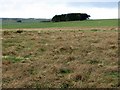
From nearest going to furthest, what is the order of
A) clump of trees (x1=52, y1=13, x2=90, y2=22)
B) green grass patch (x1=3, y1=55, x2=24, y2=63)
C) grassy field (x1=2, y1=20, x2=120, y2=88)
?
grassy field (x1=2, y1=20, x2=120, y2=88) → green grass patch (x1=3, y1=55, x2=24, y2=63) → clump of trees (x1=52, y1=13, x2=90, y2=22)

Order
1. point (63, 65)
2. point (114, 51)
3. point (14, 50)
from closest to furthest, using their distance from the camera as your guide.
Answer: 1. point (63, 65)
2. point (114, 51)
3. point (14, 50)

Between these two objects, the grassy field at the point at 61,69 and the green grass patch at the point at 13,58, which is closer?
the grassy field at the point at 61,69

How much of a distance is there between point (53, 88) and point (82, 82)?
1188 millimetres

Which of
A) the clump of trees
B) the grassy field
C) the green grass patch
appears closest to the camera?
the grassy field

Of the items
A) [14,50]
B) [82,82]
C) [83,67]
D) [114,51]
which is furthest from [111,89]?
[14,50]

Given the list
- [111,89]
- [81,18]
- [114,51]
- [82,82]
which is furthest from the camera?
[81,18]

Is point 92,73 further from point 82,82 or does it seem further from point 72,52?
point 72,52

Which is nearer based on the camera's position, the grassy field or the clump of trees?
the grassy field

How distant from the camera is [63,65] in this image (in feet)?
49.3

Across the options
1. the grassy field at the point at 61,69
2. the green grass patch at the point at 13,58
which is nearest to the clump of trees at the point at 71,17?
the grassy field at the point at 61,69

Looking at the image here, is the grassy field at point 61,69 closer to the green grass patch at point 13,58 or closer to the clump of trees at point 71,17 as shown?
the green grass patch at point 13,58

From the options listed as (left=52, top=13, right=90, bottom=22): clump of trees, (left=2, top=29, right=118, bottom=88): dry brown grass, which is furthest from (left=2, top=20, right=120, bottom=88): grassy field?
(left=52, top=13, right=90, bottom=22): clump of trees

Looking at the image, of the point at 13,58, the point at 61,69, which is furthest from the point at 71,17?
the point at 61,69

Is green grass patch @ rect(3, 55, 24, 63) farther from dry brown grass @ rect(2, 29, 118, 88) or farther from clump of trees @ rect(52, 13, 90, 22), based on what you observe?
clump of trees @ rect(52, 13, 90, 22)
